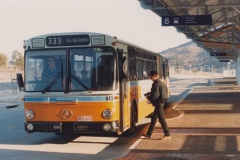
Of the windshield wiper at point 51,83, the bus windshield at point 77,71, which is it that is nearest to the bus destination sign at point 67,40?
the bus windshield at point 77,71

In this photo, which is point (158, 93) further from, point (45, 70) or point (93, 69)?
point (45, 70)

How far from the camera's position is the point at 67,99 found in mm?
10344

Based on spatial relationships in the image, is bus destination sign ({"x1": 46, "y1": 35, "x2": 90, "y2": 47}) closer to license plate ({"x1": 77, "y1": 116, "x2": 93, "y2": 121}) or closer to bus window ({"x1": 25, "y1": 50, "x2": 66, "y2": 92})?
bus window ({"x1": 25, "y1": 50, "x2": 66, "y2": 92})

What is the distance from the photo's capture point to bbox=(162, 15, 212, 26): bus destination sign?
2019 centimetres

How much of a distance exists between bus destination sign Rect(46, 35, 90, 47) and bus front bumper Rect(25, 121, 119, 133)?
6.52 feet

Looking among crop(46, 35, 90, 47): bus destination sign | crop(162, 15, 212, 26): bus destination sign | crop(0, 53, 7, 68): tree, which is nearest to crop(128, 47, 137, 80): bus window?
crop(46, 35, 90, 47): bus destination sign

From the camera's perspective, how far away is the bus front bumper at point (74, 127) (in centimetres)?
1023

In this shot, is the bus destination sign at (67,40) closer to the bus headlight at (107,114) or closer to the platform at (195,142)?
the bus headlight at (107,114)

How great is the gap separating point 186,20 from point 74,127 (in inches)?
458

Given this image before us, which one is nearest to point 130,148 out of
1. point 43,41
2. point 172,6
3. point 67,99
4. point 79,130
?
point 79,130

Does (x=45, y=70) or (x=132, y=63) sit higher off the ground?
(x=132, y=63)

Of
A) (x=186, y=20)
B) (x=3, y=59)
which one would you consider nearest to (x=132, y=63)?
(x=186, y=20)

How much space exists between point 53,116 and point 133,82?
9.62 feet

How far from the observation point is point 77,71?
10320 millimetres
